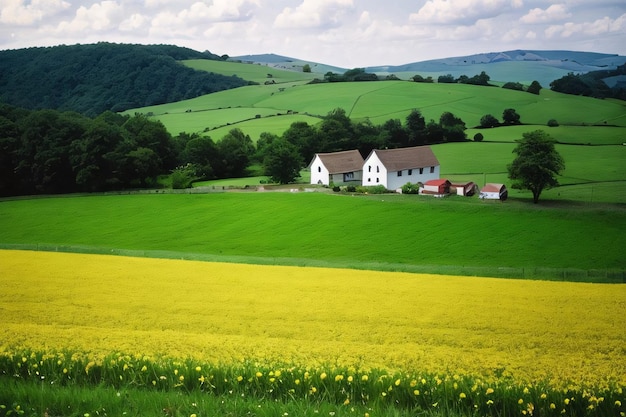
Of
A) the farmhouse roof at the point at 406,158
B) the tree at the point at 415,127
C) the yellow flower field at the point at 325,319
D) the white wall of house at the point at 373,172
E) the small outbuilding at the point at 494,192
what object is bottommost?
the yellow flower field at the point at 325,319

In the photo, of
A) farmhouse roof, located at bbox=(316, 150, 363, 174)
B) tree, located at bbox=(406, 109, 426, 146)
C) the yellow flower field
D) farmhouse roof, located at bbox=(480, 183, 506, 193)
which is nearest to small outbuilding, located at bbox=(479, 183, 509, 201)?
farmhouse roof, located at bbox=(480, 183, 506, 193)

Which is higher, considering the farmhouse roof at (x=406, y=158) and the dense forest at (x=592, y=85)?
the dense forest at (x=592, y=85)

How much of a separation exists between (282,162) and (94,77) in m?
12.9

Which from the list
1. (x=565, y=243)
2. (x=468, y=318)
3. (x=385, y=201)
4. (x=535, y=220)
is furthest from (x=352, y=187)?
(x=468, y=318)

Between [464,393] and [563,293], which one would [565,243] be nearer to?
[563,293]

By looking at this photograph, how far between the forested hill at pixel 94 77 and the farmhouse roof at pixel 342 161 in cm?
1419

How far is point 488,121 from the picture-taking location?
1521 inches

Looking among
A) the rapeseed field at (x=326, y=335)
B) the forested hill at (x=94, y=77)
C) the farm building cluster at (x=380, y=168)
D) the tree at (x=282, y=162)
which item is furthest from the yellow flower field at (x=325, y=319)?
the tree at (x=282, y=162)

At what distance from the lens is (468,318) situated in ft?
42.9

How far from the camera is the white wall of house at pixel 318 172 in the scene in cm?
3559

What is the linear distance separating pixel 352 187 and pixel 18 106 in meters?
18.8

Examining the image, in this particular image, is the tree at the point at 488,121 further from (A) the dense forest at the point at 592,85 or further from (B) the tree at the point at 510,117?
(A) the dense forest at the point at 592,85

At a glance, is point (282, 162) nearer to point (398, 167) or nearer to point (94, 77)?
point (398, 167)

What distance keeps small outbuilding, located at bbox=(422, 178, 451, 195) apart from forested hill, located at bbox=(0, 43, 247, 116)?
20.8m
